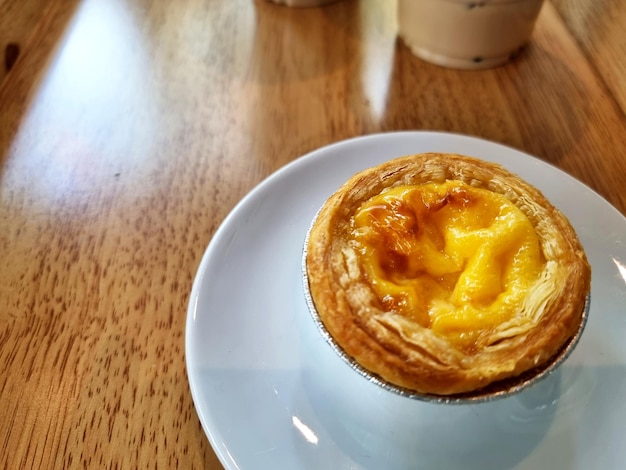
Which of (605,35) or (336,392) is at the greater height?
(605,35)

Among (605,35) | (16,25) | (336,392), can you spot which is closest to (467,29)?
(605,35)

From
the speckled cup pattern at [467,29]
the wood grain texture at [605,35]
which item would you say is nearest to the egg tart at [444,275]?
the speckled cup pattern at [467,29]

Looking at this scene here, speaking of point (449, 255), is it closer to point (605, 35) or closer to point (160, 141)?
point (160, 141)

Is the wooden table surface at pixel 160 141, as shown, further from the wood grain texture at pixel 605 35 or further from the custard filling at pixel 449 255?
the custard filling at pixel 449 255

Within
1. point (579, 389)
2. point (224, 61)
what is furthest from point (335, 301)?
point (224, 61)

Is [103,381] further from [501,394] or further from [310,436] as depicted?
[501,394]

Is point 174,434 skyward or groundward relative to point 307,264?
groundward

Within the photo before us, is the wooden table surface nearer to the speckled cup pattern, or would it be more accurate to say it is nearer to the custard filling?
the speckled cup pattern
